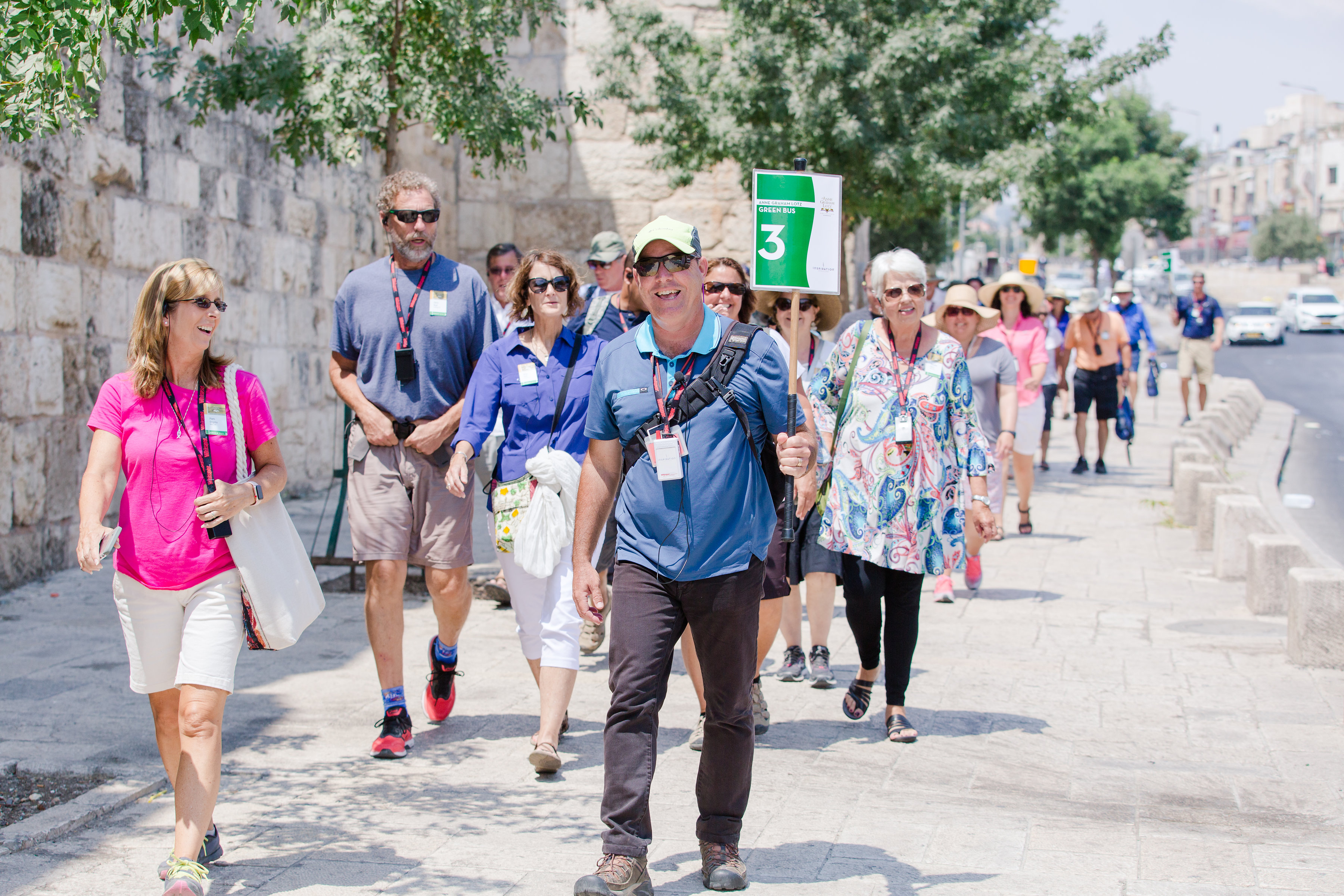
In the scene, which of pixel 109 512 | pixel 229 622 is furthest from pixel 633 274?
pixel 109 512

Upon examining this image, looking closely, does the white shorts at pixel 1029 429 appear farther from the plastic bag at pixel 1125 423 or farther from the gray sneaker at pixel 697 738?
the gray sneaker at pixel 697 738

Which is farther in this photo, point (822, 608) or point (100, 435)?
point (822, 608)

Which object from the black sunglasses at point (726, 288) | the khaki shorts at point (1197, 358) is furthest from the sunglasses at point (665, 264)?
the khaki shorts at point (1197, 358)

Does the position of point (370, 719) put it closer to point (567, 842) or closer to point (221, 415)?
point (567, 842)

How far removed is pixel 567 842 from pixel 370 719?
1617 millimetres

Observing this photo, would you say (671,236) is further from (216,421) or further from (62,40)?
(62,40)

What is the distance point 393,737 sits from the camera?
506cm

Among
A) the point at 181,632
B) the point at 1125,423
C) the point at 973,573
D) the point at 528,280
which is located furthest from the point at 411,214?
the point at 1125,423

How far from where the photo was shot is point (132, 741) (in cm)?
510

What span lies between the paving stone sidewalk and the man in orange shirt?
6.49 metres

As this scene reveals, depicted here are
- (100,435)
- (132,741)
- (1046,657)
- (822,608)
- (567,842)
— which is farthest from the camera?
(1046,657)

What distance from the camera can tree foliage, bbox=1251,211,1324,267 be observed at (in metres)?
87.1

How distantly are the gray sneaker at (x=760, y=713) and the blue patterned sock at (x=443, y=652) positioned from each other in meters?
1.18

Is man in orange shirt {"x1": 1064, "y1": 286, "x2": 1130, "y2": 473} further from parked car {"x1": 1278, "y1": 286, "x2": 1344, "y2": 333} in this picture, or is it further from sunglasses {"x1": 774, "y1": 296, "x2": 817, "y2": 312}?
parked car {"x1": 1278, "y1": 286, "x2": 1344, "y2": 333}
